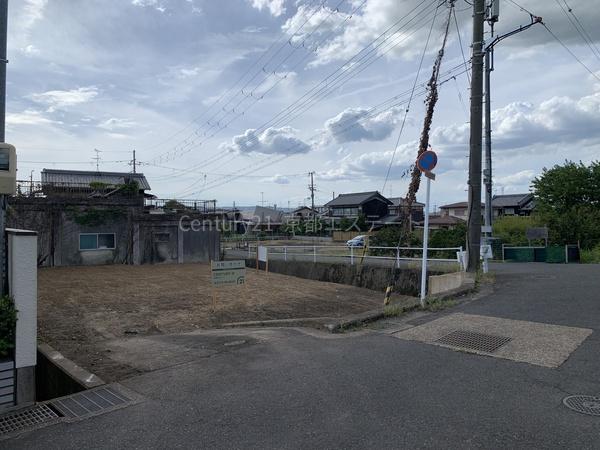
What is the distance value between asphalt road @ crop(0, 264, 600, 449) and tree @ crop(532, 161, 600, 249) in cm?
2239

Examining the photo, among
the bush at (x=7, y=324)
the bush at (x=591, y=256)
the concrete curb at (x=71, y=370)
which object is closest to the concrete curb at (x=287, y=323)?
the concrete curb at (x=71, y=370)

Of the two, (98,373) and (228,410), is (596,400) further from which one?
(98,373)

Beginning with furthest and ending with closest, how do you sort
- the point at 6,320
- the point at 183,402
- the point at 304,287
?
1. the point at 304,287
2. the point at 6,320
3. the point at 183,402

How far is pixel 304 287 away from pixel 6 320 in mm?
11274

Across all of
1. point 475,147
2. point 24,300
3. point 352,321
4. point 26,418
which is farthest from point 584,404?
point 475,147

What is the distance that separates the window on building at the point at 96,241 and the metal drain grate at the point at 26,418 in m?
20.2

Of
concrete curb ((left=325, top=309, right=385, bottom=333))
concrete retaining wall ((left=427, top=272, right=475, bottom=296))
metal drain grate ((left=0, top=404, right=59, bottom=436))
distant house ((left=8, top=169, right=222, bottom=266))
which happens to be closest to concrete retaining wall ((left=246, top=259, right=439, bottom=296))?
concrete retaining wall ((left=427, top=272, right=475, bottom=296))

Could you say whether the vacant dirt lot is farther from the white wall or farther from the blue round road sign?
the blue round road sign

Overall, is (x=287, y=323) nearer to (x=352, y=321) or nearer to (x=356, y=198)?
(x=352, y=321)

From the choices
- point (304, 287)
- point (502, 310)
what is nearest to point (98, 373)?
point (502, 310)

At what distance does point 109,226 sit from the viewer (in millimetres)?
23438

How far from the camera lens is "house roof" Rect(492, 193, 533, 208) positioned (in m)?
52.2

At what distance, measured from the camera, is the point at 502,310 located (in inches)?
300

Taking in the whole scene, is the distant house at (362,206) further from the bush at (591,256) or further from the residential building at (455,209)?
the bush at (591,256)
